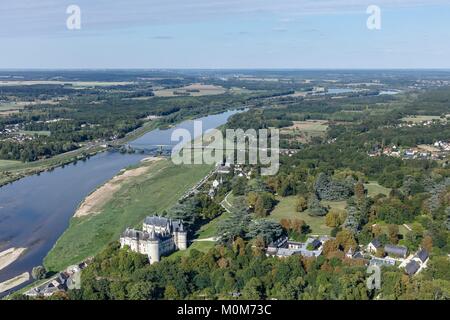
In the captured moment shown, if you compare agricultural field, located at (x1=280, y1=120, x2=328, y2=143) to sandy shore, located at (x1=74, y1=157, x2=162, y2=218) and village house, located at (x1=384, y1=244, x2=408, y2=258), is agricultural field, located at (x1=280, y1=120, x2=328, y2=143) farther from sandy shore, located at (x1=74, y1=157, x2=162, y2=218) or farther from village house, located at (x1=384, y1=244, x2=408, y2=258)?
village house, located at (x1=384, y1=244, x2=408, y2=258)

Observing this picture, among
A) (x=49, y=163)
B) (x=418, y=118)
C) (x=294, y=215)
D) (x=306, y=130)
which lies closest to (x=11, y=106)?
(x=49, y=163)

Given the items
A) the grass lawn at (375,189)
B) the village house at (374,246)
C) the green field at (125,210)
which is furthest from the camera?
the grass lawn at (375,189)

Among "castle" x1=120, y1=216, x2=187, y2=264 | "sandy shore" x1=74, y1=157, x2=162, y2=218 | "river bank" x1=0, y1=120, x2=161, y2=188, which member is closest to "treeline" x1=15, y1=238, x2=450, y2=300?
"castle" x1=120, y1=216, x2=187, y2=264

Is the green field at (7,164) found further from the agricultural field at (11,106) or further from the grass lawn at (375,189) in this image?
the agricultural field at (11,106)

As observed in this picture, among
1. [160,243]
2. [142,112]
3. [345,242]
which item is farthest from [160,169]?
[142,112]

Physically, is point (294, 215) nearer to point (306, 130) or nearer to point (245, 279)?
point (245, 279)

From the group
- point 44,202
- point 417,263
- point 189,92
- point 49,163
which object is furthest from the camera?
point 189,92

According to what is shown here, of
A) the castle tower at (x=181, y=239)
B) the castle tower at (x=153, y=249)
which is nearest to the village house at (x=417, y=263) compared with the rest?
the castle tower at (x=181, y=239)
